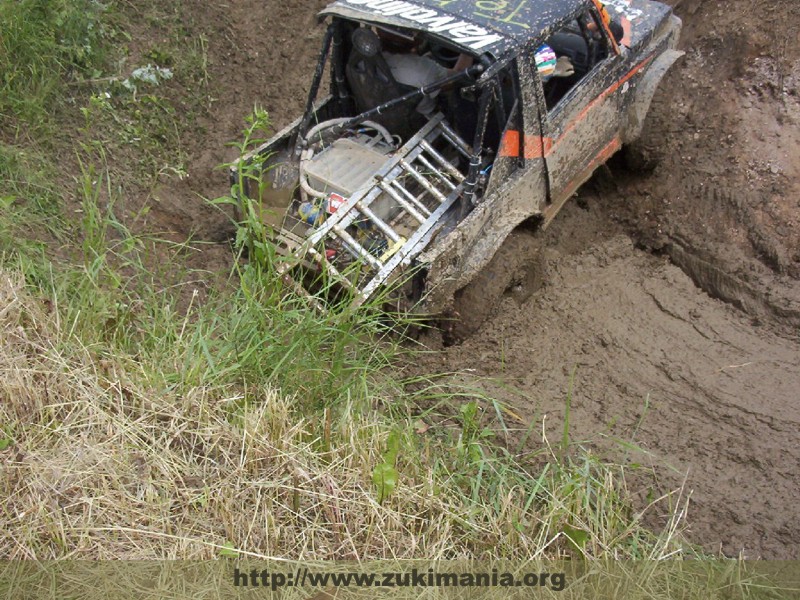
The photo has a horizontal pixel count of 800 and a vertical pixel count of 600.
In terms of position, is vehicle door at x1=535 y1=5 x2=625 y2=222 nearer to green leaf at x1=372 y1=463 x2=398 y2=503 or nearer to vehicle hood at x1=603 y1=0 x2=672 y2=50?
vehicle hood at x1=603 y1=0 x2=672 y2=50

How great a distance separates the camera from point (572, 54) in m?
5.62

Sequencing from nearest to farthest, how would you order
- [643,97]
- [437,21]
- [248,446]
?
1. [248,446]
2. [437,21]
3. [643,97]

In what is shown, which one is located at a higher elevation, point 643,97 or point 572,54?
point 572,54

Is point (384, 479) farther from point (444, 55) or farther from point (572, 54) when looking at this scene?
point (572, 54)

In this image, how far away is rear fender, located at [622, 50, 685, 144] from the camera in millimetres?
5770

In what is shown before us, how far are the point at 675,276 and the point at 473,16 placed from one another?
2.21 m

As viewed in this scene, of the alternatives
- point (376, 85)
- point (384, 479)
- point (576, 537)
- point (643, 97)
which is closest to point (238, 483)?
point (384, 479)

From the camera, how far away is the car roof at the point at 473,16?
4586 mm

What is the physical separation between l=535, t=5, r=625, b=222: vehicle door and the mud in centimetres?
45

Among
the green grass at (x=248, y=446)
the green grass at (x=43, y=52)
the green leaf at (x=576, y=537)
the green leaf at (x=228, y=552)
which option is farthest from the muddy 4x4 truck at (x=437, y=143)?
the green grass at (x=43, y=52)

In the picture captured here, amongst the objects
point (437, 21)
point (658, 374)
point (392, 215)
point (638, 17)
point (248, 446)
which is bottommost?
point (658, 374)

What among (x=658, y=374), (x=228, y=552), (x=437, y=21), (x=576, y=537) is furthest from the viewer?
(x=658, y=374)

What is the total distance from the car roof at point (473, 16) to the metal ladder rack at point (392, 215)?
24.7 inches

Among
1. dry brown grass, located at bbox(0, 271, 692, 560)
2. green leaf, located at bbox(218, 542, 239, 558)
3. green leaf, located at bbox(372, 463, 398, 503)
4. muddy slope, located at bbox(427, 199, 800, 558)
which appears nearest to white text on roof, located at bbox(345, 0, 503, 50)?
muddy slope, located at bbox(427, 199, 800, 558)
